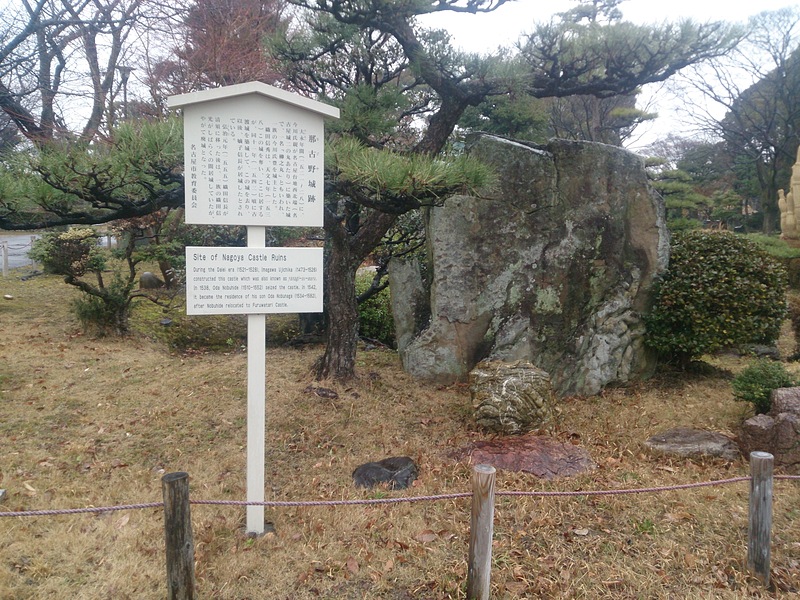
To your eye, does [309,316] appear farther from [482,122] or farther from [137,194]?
[482,122]

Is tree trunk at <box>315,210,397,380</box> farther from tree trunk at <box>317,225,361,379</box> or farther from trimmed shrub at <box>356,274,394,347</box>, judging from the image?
trimmed shrub at <box>356,274,394,347</box>

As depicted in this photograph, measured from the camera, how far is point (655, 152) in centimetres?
2772

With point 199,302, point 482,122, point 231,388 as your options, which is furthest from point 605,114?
point 199,302

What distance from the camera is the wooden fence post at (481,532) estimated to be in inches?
107

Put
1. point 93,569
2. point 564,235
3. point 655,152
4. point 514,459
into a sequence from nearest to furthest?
1. point 93,569
2. point 514,459
3. point 564,235
4. point 655,152

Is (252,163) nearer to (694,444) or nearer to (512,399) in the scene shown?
(512,399)

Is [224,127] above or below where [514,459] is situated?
above

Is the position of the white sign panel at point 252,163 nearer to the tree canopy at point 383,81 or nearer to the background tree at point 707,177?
the tree canopy at point 383,81

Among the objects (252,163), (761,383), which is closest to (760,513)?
(761,383)

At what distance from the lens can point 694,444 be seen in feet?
15.6

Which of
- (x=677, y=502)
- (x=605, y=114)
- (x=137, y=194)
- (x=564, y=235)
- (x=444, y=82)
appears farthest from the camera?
(x=605, y=114)

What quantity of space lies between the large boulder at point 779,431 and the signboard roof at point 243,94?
4342 millimetres

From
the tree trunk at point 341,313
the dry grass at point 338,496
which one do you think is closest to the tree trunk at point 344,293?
the tree trunk at point 341,313

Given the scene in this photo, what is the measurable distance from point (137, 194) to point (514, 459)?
13.1 feet
